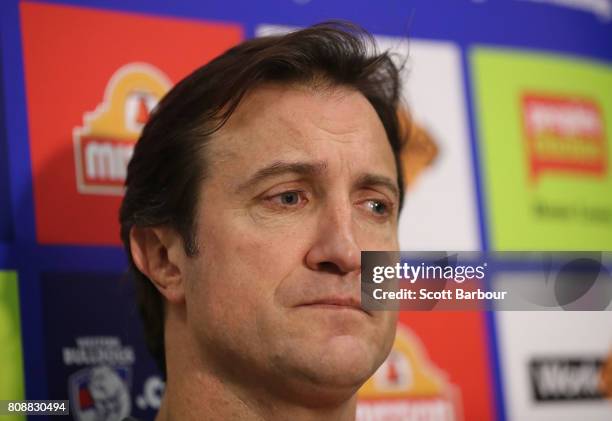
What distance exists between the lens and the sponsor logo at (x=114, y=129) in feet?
5.67

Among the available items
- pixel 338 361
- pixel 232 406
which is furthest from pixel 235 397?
pixel 338 361

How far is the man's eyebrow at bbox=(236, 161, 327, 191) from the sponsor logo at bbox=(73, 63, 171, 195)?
0.44 metres

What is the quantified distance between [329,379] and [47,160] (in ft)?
2.23

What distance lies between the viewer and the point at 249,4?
193 cm

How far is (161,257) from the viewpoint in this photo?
1.51 metres

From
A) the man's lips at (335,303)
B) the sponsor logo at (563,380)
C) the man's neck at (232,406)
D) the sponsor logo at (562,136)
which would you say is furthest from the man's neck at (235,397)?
the sponsor logo at (562,136)

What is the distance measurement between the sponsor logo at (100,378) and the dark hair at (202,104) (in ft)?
0.54

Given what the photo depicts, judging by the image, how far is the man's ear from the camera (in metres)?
1.47

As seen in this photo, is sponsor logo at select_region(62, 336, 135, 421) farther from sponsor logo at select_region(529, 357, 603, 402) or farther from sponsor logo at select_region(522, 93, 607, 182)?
sponsor logo at select_region(522, 93, 607, 182)

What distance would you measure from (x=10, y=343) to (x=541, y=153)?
1176mm

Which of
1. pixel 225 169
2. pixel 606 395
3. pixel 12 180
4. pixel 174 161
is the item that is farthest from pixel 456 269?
pixel 606 395

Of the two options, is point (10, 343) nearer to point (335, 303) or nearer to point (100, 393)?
point (100, 393)

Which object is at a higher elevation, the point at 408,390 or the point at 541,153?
the point at 541,153

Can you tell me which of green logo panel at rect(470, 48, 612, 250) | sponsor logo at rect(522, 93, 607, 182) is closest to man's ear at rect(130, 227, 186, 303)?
green logo panel at rect(470, 48, 612, 250)
